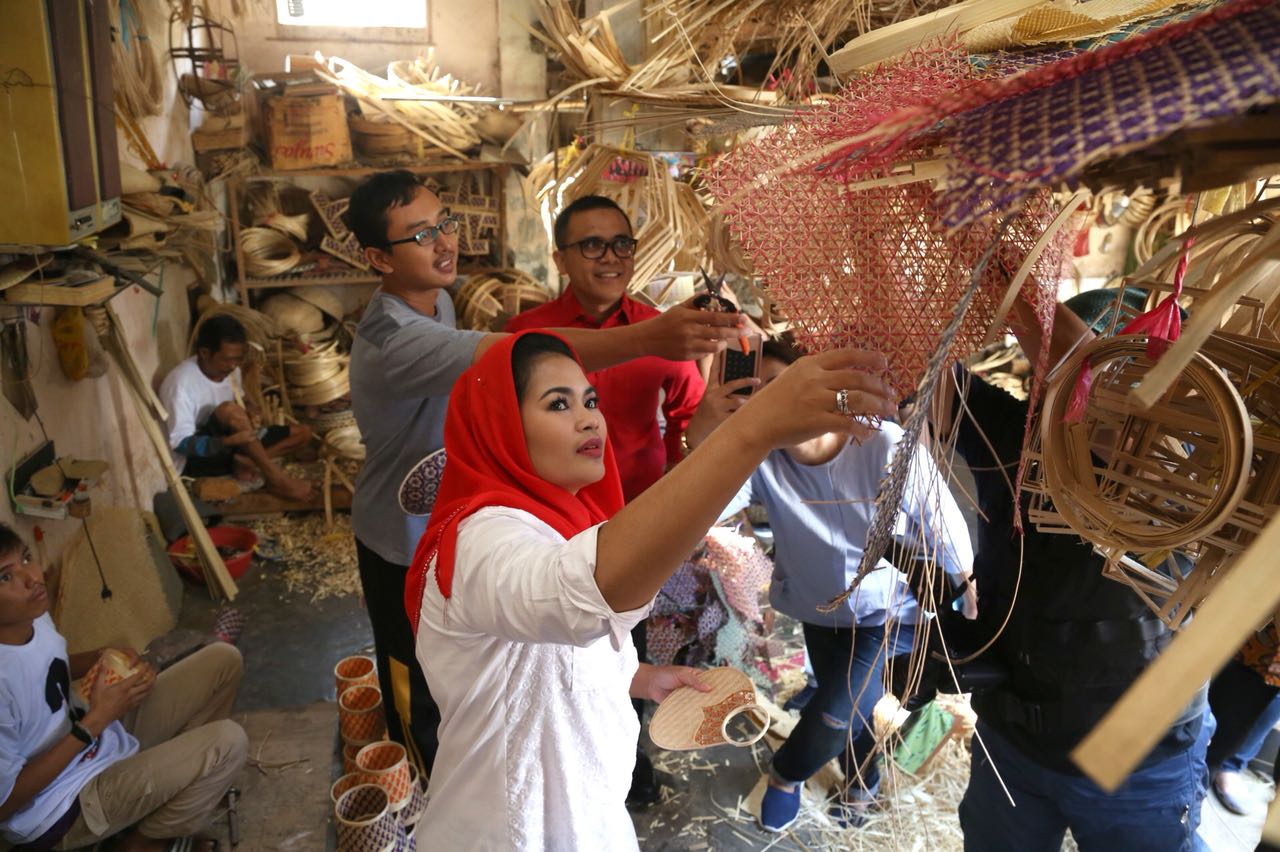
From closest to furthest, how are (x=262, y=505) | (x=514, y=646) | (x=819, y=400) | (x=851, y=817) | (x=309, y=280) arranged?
(x=819, y=400)
(x=514, y=646)
(x=851, y=817)
(x=262, y=505)
(x=309, y=280)

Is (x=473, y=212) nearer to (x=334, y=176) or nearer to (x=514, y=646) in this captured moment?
(x=334, y=176)

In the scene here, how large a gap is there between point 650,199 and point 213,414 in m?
3.01

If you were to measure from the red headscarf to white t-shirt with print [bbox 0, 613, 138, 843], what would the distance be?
1.18 meters

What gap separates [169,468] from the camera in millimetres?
3486

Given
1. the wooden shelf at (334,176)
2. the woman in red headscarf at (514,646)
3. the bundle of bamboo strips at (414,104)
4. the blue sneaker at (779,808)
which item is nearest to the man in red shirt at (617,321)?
the woman in red headscarf at (514,646)

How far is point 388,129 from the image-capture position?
5.51m

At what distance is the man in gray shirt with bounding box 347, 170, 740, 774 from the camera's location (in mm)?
1844

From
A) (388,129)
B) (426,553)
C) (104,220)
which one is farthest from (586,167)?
(388,129)

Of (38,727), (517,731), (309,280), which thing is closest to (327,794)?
(38,727)

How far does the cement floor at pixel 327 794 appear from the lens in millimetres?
2320

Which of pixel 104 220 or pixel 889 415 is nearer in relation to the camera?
pixel 889 415

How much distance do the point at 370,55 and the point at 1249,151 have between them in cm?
647

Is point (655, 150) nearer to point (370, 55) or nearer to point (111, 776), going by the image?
point (111, 776)

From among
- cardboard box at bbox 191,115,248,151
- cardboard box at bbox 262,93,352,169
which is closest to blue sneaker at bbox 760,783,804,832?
cardboard box at bbox 262,93,352,169
